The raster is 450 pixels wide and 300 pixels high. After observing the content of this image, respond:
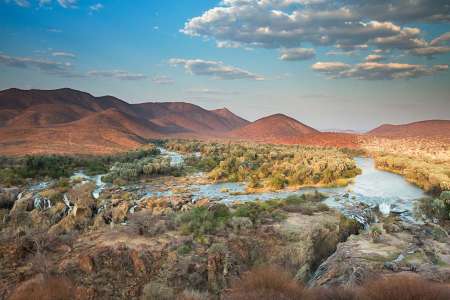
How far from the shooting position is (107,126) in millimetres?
64375

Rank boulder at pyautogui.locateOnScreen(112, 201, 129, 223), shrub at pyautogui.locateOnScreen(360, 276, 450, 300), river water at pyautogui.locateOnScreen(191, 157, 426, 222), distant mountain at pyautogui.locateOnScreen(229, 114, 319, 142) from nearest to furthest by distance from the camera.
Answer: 1. shrub at pyautogui.locateOnScreen(360, 276, 450, 300)
2. boulder at pyautogui.locateOnScreen(112, 201, 129, 223)
3. river water at pyautogui.locateOnScreen(191, 157, 426, 222)
4. distant mountain at pyautogui.locateOnScreen(229, 114, 319, 142)

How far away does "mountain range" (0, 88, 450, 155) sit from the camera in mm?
47719

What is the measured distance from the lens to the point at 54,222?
51.6ft

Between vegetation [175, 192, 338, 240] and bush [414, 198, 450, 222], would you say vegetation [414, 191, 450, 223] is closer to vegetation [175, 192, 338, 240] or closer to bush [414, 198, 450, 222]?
bush [414, 198, 450, 222]

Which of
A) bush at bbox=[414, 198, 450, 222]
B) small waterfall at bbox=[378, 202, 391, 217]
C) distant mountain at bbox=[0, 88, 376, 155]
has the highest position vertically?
distant mountain at bbox=[0, 88, 376, 155]

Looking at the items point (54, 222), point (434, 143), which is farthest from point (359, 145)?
point (54, 222)

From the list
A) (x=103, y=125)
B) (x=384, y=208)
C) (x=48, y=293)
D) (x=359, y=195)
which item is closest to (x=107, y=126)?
(x=103, y=125)

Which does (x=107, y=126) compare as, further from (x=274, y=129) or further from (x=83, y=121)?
(x=274, y=129)

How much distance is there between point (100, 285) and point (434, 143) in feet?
171

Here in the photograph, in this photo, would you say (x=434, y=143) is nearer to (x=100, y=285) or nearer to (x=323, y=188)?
(x=323, y=188)

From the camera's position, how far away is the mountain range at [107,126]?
47719 mm

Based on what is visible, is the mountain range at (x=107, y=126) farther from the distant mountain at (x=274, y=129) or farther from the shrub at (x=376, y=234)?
the shrub at (x=376, y=234)

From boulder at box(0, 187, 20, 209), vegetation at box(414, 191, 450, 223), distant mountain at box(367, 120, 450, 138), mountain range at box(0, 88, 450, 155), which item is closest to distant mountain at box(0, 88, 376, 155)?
mountain range at box(0, 88, 450, 155)

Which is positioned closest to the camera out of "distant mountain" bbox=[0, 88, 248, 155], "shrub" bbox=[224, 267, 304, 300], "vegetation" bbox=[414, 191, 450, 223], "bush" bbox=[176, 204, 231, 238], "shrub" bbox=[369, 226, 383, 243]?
"shrub" bbox=[224, 267, 304, 300]
